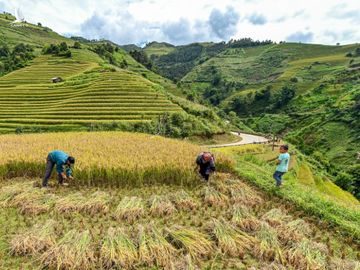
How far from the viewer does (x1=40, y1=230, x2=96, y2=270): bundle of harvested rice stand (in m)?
6.15

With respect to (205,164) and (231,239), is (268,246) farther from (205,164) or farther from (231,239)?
(205,164)

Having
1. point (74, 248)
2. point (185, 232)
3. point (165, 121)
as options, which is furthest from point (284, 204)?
point (165, 121)

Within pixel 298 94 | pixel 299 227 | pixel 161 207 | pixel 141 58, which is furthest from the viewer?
pixel 141 58

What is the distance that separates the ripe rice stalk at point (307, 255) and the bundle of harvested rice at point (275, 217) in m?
1.23

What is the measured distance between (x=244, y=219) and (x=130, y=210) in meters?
3.23

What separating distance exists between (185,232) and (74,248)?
253 centimetres

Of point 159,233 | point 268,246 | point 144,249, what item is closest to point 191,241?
point 159,233

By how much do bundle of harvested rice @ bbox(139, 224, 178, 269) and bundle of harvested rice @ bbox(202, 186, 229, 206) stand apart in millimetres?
3102

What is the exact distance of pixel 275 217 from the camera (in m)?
8.77

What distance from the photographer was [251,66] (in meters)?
153

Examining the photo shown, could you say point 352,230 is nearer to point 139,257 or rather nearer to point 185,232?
point 185,232

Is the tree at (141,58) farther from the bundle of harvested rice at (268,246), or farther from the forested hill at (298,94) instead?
the bundle of harvested rice at (268,246)

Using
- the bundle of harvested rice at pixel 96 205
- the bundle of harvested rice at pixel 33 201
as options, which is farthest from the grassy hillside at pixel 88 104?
the bundle of harvested rice at pixel 96 205

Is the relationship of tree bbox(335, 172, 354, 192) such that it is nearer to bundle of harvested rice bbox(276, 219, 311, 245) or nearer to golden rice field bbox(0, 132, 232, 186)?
golden rice field bbox(0, 132, 232, 186)
